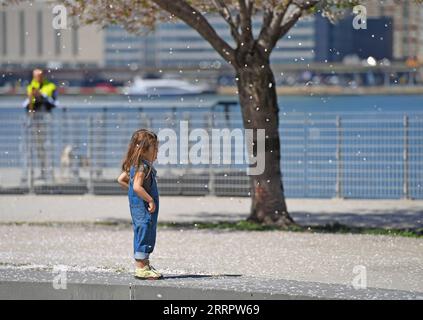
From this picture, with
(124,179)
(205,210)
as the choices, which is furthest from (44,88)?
(124,179)

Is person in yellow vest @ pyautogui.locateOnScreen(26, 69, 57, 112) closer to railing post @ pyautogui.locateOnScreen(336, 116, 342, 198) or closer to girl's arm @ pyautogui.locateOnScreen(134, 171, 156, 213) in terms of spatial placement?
railing post @ pyautogui.locateOnScreen(336, 116, 342, 198)

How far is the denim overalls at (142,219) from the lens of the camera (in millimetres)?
9734

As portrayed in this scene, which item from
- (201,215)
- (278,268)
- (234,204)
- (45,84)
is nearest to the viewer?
(278,268)

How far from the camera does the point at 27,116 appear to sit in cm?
2134

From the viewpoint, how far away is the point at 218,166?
66.1 feet

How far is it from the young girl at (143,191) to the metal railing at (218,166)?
33.2 feet

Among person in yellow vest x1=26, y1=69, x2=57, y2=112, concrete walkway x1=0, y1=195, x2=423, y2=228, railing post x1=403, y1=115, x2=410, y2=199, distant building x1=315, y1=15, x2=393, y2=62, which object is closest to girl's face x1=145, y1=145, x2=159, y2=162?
concrete walkway x1=0, y1=195, x2=423, y2=228

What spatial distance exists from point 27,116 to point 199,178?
331 cm

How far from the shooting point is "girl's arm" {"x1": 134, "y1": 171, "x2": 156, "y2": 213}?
31.6 ft

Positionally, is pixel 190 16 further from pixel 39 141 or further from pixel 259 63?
pixel 39 141

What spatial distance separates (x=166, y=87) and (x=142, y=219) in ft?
469

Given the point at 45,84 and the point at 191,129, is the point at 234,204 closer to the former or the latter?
the point at 191,129

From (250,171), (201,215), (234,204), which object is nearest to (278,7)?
(250,171)

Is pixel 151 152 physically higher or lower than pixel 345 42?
lower
